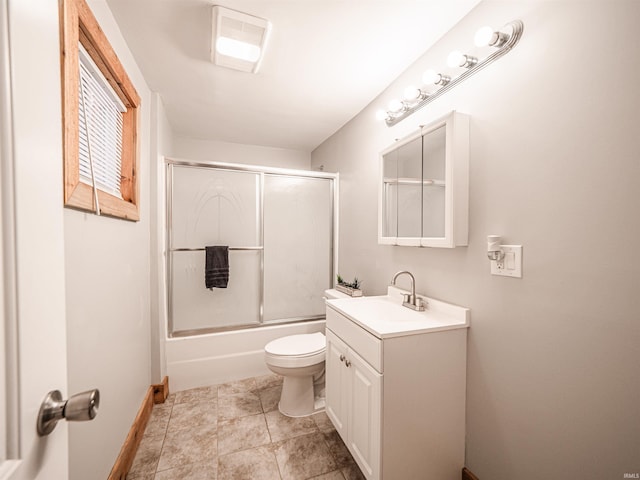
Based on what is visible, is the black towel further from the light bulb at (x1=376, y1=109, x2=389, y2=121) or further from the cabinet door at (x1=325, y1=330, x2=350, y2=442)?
the light bulb at (x1=376, y1=109, x2=389, y2=121)

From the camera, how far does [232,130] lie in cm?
278

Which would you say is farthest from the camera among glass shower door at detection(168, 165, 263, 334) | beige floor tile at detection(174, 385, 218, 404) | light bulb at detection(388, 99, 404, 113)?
glass shower door at detection(168, 165, 263, 334)

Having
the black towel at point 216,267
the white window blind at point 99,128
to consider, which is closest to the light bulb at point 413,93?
the white window blind at point 99,128

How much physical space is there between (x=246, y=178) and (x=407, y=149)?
148 cm

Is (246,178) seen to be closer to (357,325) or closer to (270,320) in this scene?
(270,320)

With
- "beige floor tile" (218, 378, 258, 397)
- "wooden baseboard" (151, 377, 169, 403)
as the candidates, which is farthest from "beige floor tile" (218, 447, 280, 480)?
"wooden baseboard" (151, 377, 169, 403)

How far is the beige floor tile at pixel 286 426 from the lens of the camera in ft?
5.52

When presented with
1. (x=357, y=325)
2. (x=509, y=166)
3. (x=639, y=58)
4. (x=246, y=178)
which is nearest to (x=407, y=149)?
(x=509, y=166)

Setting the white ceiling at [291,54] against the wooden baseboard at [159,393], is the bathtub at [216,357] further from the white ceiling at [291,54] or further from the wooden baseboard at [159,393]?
the white ceiling at [291,54]

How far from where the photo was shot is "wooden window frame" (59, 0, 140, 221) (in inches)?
35.5

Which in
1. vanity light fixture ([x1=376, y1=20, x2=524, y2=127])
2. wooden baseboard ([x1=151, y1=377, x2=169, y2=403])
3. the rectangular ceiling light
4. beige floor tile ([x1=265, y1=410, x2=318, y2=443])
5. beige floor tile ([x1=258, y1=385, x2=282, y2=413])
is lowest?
beige floor tile ([x1=258, y1=385, x2=282, y2=413])

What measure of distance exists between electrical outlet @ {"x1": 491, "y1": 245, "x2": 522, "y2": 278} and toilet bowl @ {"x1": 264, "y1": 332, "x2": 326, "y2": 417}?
122 cm

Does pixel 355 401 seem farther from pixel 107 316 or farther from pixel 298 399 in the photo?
pixel 107 316

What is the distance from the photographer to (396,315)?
156cm
